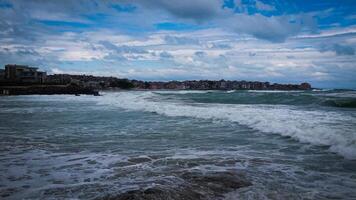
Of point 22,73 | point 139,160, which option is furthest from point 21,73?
point 139,160

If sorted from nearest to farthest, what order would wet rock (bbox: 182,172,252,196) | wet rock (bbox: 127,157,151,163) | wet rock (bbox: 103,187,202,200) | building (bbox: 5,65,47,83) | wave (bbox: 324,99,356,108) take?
1. wet rock (bbox: 103,187,202,200)
2. wet rock (bbox: 182,172,252,196)
3. wet rock (bbox: 127,157,151,163)
4. wave (bbox: 324,99,356,108)
5. building (bbox: 5,65,47,83)

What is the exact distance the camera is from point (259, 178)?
5.76 metres

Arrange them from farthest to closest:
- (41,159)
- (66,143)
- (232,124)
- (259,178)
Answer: (232,124) → (66,143) → (41,159) → (259,178)

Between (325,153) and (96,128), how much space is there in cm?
845

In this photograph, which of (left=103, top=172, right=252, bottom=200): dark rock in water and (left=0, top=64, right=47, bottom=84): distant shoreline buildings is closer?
(left=103, top=172, right=252, bottom=200): dark rock in water

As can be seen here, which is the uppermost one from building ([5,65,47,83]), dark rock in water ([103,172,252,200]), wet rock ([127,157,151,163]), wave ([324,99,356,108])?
building ([5,65,47,83])

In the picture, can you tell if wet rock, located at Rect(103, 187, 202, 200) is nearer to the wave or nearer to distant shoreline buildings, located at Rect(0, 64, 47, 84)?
the wave

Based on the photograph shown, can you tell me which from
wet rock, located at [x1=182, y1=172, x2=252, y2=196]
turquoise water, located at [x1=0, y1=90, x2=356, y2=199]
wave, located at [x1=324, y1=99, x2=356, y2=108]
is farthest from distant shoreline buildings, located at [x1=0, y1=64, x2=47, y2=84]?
wet rock, located at [x1=182, y1=172, x2=252, y2=196]

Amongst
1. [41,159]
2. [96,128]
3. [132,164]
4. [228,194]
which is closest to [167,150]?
[132,164]

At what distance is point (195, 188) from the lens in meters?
5.09

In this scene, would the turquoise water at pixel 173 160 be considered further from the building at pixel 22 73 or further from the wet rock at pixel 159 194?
the building at pixel 22 73

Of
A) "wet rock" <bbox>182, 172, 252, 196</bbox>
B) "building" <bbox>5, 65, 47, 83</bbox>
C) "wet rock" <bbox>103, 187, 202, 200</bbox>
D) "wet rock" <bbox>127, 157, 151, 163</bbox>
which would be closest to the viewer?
"wet rock" <bbox>103, 187, 202, 200</bbox>

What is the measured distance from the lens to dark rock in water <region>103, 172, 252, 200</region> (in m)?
4.68

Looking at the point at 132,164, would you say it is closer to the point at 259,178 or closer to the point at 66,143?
the point at 259,178
